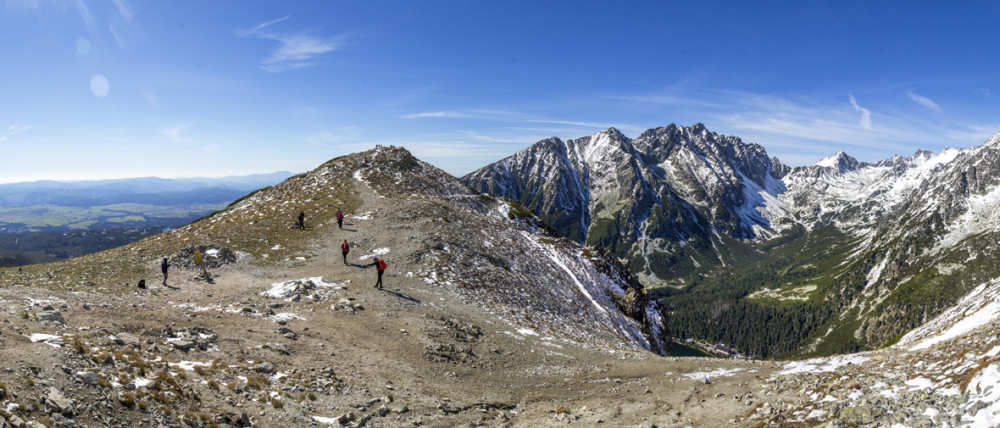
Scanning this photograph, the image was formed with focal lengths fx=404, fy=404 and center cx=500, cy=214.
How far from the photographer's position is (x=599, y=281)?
56250 mm

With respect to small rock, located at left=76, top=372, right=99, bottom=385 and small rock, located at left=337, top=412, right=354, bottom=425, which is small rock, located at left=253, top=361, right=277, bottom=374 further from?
small rock, located at left=76, top=372, right=99, bottom=385

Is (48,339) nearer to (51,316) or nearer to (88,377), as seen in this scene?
(51,316)

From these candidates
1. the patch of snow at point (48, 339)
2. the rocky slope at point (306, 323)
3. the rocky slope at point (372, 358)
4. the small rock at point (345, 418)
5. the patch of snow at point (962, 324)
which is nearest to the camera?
the rocky slope at point (372, 358)

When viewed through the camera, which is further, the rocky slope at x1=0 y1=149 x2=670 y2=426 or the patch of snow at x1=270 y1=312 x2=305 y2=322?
the patch of snow at x1=270 y1=312 x2=305 y2=322

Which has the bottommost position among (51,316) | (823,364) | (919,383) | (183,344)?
(823,364)

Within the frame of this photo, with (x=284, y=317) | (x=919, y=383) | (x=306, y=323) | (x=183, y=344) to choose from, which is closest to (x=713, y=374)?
(x=919, y=383)

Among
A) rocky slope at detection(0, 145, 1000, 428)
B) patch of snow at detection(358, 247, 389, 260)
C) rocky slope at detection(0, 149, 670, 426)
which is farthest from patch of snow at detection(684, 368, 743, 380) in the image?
patch of snow at detection(358, 247, 389, 260)

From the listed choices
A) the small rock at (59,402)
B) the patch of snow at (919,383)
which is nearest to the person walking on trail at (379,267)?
the small rock at (59,402)

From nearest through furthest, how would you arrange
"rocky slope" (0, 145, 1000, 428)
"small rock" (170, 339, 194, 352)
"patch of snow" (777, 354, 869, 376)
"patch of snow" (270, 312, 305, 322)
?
1. "rocky slope" (0, 145, 1000, 428)
2. "small rock" (170, 339, 194, 352)
3. "patch of snow" (777, 354, 869, 376)
4. "patch of snow" (270, 312, 305, 322)

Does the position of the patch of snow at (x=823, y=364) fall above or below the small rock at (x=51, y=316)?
below

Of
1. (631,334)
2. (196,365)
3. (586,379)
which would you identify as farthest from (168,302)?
(631,334)

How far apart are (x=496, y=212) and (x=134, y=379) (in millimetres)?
57336

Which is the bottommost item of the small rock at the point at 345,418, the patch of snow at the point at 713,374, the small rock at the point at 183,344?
the patch of snow at the point at 713,374

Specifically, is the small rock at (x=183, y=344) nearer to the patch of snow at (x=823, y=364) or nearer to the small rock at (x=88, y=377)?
the small rock at (x=88, y=377)
